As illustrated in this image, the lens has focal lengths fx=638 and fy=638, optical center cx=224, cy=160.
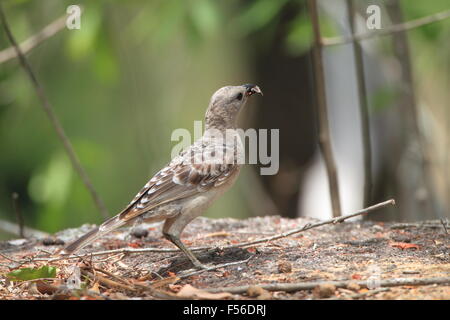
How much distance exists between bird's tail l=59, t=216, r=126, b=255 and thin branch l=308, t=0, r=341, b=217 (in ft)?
6.78

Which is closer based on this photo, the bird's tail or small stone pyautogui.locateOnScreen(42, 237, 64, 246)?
the bird's tail

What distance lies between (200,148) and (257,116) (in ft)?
14.2

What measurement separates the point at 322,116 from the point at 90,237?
7.96 feet

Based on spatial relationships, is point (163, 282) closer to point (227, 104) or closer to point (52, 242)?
point (52, 242)

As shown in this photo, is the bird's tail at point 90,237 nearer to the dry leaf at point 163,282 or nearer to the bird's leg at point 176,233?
the bird's leg at point 176,233

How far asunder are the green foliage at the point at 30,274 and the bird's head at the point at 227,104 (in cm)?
211

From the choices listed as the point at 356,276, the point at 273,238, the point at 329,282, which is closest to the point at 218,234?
the point at 273,238

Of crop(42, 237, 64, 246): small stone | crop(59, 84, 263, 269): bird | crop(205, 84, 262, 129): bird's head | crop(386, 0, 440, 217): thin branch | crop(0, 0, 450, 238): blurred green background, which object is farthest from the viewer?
crop(0, 0, 450, 238): blurred green background

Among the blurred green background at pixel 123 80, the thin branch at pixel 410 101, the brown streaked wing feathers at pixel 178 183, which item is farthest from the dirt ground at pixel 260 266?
the blurred green background at pixel 123 80

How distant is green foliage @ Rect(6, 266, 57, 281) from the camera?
3.89 metres

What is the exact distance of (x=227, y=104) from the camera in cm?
548

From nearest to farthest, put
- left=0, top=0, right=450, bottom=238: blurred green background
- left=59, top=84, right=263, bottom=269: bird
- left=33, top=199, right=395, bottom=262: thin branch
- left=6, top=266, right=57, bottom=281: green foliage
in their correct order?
left=6, top=266, right=57, bottom=281: green foliage → left=33, top=199, right=395, bottom=262: thin branch → left=59, top=84, right=263, bottom=269: bird → left=0, top=0, right=450, bottom=238: blurred green background

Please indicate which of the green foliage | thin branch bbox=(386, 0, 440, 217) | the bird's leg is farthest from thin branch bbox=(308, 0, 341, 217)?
the green foliage

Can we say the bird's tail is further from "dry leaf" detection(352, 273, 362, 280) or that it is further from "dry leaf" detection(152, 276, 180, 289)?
"dry leaf" detection(352, 273, 362, 280)
